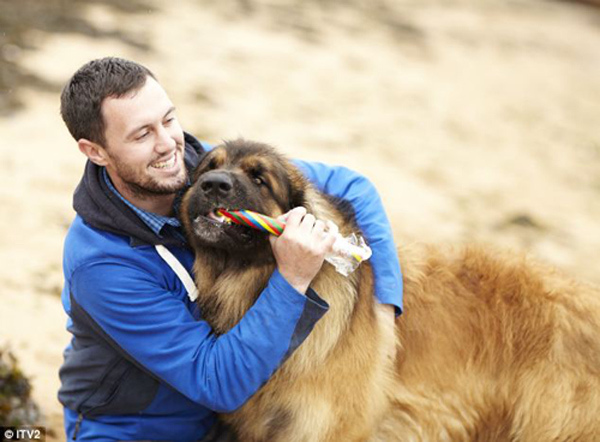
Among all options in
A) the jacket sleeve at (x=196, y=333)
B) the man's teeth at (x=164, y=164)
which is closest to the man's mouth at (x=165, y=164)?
the man's teeth at (x=164, y=164)

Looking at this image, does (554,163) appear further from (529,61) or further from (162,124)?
(162,124)

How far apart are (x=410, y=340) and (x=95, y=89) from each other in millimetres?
1705

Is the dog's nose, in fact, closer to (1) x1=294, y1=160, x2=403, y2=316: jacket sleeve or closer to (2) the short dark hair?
(2) the short dark hair

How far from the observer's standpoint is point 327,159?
8.19m

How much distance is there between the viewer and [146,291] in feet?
9.75

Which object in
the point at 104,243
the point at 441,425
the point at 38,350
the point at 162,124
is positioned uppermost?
the point at 162,124

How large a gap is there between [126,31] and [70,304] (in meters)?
7.93

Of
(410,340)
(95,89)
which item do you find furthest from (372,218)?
(95,89)

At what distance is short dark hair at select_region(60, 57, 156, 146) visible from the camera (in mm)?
3051

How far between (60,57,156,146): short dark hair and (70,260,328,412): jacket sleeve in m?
0.56

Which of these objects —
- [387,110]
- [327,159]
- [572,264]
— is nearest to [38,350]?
[327,159]

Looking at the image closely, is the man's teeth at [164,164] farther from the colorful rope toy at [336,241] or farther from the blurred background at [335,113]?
the blurred background at [335,113]

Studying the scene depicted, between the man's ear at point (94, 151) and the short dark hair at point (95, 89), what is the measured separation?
21 mm

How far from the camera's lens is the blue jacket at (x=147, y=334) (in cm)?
291
